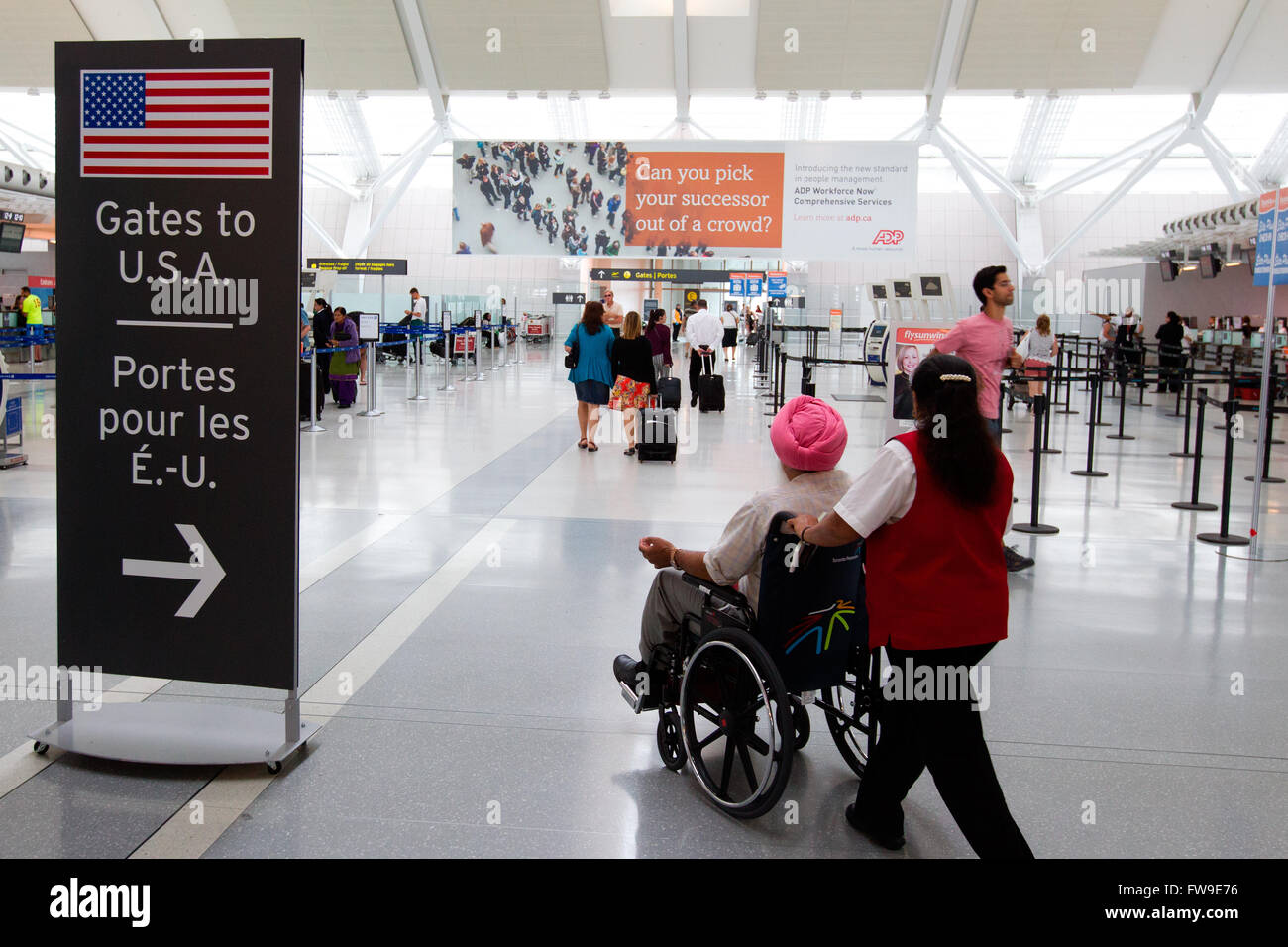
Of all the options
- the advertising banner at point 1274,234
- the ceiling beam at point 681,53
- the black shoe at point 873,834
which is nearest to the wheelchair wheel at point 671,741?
the black shoe at point 873,834

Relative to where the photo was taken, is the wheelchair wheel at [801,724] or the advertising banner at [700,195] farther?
the advertising banner at [700,195]

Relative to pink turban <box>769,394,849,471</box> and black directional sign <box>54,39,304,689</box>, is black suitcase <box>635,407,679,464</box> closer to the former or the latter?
pink turban <box>769,394,849,471</box>

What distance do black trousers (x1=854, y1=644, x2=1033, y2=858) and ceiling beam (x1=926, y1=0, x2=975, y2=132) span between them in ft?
90.8

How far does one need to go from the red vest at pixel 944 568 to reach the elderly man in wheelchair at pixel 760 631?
361 mm

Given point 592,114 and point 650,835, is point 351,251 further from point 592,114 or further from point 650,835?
point 650,835

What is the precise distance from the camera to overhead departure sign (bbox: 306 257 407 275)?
1997 cm

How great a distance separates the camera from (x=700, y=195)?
63.0 ft

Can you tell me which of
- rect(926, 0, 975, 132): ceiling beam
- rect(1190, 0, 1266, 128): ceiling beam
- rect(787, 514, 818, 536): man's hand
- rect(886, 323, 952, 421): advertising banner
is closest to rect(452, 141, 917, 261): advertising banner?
rect(886, 323, 952, 421): advertising banner

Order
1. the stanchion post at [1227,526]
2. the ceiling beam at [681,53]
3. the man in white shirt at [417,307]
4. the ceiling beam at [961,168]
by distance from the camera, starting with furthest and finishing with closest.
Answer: the ceiling beam at [961,168], the ceiling beam at [681,53], the man in white shirt at [417,307], the stanchion post at [1227,526]

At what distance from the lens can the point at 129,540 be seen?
3.87 metres

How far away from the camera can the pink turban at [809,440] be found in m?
3.68

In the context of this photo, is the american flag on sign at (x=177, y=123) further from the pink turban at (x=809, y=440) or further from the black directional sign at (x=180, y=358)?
the pink turban at (x=809, y=440)

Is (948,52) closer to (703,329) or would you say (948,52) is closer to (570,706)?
(703,329)
